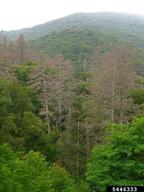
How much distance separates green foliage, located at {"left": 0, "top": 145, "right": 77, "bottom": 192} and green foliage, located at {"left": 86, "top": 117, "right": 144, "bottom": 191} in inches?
76.1

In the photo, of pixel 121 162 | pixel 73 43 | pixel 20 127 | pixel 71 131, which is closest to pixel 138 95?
pixel 71 131

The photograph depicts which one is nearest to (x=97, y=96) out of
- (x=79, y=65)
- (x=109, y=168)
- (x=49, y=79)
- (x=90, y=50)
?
(x=49, y=79)

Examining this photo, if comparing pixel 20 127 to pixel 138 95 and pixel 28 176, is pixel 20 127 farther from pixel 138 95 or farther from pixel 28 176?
pixel 28 176

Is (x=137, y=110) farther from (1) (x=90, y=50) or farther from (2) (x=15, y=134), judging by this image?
(1) (x=90, y=50)

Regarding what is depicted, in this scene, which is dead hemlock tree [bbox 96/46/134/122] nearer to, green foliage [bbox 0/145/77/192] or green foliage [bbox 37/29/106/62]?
green foliage [bbox 0/145/77/192]

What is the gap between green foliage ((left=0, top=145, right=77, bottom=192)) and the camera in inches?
896

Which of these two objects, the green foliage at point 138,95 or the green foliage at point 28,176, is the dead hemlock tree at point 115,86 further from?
the green foliage at point 28,176

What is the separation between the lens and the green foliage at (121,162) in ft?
92.9

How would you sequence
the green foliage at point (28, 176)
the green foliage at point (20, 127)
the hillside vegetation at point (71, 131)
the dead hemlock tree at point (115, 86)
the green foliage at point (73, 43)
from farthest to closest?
the green foliage at point (73, 43)
the dead hemlock tree at point (115, 86)
the green foliage at point (20, 127)
the hillside vegetation at point (71, 131)
the green foliage at point (28, 176)

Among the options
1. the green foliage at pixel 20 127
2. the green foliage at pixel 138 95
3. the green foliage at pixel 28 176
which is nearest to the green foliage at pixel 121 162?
the green foliage at pixel 28 176

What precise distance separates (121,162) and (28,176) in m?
6.73

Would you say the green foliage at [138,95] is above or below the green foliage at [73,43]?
above

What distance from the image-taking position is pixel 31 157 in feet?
94.8

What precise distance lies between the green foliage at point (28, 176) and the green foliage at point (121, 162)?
1934mm
